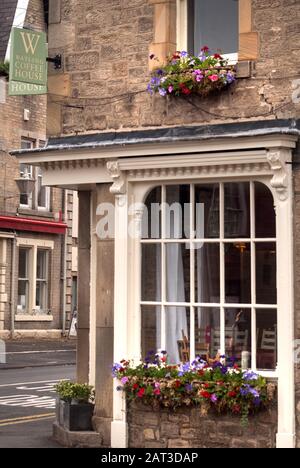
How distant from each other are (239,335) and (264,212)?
1306 mm

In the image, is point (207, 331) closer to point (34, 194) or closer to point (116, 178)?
point (116, 178)

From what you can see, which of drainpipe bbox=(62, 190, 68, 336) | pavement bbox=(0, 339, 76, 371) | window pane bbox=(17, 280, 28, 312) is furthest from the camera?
drainpipe bbox=(62, 190, 68, 336)

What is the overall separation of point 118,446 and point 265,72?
168 inches

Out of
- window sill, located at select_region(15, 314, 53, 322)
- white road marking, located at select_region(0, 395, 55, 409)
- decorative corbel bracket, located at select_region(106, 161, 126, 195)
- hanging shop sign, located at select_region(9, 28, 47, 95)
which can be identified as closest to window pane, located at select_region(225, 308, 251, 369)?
decorative corbel bracket, located at select_region(106, 161, 126, 195)

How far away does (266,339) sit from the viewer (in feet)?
33.8

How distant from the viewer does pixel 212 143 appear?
10297 mm

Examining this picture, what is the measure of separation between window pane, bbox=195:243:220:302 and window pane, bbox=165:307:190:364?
0.26 metres

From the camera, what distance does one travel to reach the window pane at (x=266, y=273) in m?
10.3

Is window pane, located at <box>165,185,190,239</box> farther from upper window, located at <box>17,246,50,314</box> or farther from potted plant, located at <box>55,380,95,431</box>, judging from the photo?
upper window, located at <box>17,246,50,314</box>

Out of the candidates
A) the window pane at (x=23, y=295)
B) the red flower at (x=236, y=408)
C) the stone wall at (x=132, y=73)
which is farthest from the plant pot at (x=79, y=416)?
the window pane at (x=23, y=295)

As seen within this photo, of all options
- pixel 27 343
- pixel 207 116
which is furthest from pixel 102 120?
pixel 27 343

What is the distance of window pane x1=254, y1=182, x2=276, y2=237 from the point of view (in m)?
10.3

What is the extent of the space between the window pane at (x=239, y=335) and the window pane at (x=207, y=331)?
4.7 inches

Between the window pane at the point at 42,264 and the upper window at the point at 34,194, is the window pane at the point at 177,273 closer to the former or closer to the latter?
the upper window at the point at 34,194
